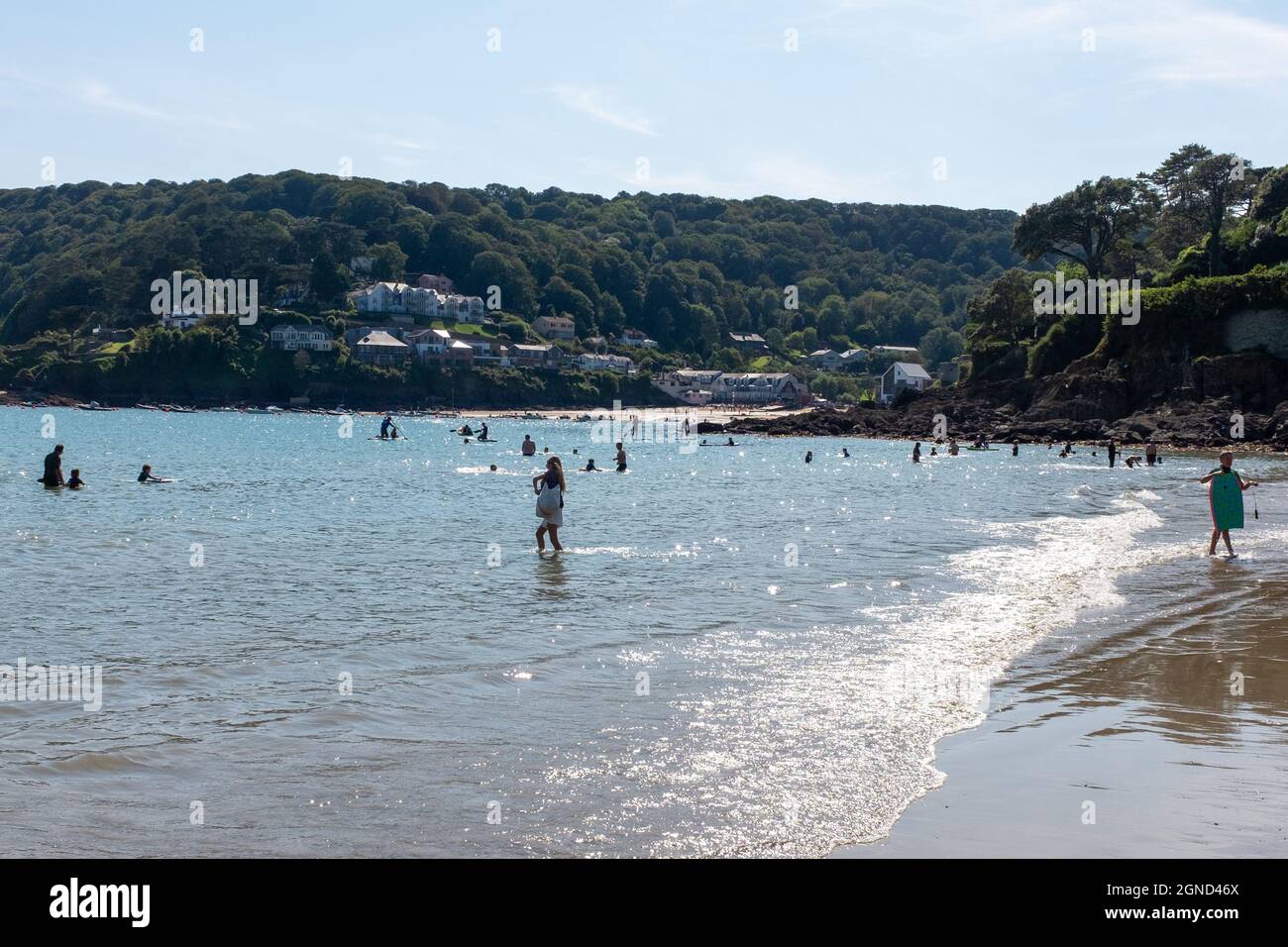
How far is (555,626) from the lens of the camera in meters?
13.4

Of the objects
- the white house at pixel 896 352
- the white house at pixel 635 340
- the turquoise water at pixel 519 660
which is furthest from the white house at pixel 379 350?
the turquoise water at pixel 519 660

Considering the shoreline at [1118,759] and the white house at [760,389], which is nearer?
the shoreline at [1118,759]

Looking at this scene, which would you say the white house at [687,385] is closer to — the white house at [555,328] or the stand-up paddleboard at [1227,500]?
the white house at [555,328]

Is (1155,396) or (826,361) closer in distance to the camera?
(1155,396)

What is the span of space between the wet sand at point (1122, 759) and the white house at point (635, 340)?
177 meters

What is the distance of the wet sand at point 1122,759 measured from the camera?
250 inches

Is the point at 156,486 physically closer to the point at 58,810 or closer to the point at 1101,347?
the point at 58,810

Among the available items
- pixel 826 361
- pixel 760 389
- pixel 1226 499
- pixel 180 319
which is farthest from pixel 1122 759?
pixel 826 361

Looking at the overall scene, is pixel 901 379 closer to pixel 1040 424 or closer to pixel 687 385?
pixel 687 385

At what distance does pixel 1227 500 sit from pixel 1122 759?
13.6m

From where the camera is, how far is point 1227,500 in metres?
19.8
